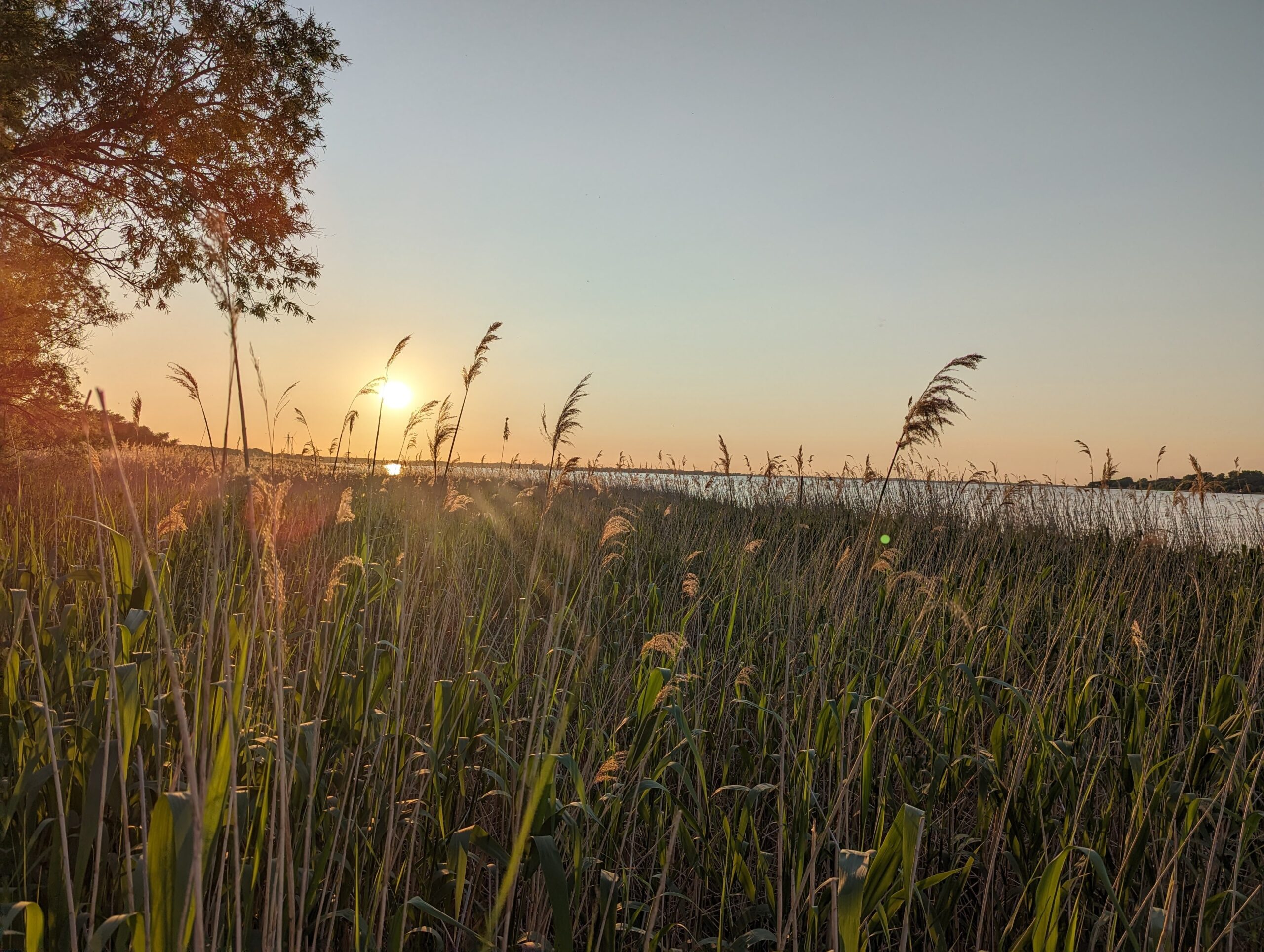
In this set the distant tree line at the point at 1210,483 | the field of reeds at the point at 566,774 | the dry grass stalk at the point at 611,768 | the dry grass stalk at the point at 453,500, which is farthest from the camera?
the distant tree line at the point at 1210,483

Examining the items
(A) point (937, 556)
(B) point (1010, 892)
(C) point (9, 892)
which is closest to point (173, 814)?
(C) point (9, 892)

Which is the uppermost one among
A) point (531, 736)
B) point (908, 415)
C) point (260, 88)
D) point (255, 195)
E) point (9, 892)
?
point (260, 88)

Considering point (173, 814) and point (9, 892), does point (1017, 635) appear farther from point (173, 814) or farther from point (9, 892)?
point (9, 892)

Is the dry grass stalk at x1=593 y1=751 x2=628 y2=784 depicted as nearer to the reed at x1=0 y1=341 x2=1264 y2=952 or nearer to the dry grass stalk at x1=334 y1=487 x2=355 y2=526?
the reed at x1=0 y1=341 x2=1264 y2=952

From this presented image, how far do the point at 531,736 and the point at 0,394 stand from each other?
34.5 ft

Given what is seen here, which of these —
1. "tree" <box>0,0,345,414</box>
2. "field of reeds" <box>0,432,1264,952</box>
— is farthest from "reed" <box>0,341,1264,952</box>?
"tree" <box>0,0,345,414</box>

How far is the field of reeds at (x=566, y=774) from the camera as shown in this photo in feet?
5.18

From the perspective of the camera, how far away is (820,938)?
75.0 inches

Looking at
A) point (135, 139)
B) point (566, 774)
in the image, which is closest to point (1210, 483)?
point (566, 774)

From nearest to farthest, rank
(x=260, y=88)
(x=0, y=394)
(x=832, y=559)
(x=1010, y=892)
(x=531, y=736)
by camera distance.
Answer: (x=531, y=736)
(x=1010, y=892)
(x=832, y=559)
(x=0, y=394)
(x=260, y=88)

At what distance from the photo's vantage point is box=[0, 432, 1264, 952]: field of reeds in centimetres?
158

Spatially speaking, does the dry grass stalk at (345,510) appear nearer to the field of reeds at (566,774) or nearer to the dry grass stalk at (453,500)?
the field of reeds at (566,774)

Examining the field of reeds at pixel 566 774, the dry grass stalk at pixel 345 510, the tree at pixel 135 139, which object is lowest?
the field of reeds at pixel 566 774

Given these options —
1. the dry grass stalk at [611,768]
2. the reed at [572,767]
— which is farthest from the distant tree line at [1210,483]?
the dry grass stalk at [611,768]
